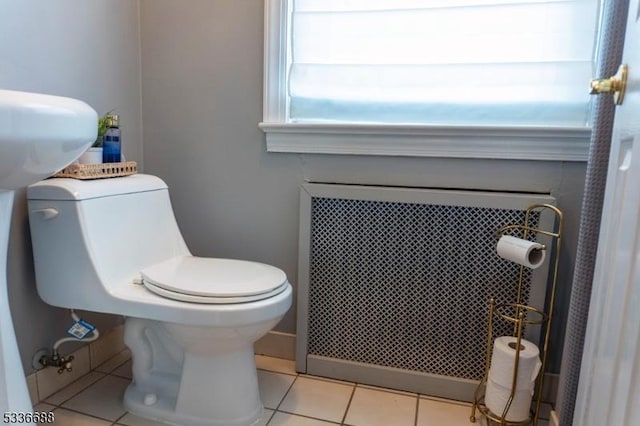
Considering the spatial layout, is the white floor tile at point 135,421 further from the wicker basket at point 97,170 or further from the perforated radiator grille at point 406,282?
the wicker basket at point 97,170

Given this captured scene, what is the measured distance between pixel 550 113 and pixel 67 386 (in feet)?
6.13

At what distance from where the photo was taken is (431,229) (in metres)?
1.45

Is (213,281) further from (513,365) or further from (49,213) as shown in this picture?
(513,365)

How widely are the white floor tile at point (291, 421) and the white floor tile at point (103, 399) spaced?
0.49 meters

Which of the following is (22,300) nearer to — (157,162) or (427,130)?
(157,162)

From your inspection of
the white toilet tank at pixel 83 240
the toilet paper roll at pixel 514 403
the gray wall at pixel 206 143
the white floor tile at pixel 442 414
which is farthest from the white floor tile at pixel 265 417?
the toilet paper roll at pixel 514 403

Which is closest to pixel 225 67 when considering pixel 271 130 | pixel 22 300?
pixel 271 130

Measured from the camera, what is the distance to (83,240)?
1220 mm

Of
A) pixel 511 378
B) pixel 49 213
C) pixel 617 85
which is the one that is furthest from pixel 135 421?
pixel 617 85

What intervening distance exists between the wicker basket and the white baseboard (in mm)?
819

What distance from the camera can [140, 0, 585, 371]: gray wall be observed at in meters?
1.59

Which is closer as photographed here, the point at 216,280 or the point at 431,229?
the point at 216,280

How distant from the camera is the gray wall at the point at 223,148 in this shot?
1.59 meters

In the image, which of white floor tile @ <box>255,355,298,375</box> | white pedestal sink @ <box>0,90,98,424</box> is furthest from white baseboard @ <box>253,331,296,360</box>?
white pedestal sink @ <box>0,90,98,424</box>
